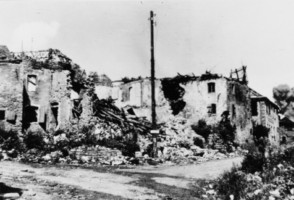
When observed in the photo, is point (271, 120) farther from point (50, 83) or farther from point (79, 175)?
point (79, 175)

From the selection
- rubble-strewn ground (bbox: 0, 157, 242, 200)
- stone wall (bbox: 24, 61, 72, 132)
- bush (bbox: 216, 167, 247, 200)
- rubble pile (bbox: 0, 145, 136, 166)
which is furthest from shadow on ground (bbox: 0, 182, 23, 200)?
stone wall (bbox: 24, 61, 72, 132)

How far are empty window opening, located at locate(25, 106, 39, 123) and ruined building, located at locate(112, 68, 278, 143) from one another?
12.7 m

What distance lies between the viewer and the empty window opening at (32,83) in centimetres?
2849

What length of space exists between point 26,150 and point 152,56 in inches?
417

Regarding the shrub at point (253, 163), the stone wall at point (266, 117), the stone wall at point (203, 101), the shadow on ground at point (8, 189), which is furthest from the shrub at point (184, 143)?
the shadow on ground at point (8, 189)

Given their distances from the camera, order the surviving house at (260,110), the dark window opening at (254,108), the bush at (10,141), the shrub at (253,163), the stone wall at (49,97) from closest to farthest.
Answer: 1. the shrub at (253,163)
2. the bush at (10,141)
3. the stone wall at (49,97)
4. the surviving house at (260,110)
5. the dark window opening at (254,108)

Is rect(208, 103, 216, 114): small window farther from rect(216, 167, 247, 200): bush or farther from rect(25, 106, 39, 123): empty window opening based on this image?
rect(216, 167, 247, 200): bush

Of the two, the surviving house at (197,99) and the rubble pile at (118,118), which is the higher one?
the surviving house at (197,99)

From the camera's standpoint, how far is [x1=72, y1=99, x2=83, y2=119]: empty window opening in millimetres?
27672

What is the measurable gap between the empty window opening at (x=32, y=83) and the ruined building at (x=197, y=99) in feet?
38.9

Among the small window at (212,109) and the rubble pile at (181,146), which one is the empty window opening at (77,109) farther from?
the small window at (212,109)

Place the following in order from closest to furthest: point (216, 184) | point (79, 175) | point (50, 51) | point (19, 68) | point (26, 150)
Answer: point (216, 184)
point (79, 175)
point (26, 150)
point (19, 68)
point (50, 51)

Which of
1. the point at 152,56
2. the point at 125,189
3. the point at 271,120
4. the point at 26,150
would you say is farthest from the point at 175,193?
the point at 271,120

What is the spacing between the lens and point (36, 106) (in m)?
28.1
